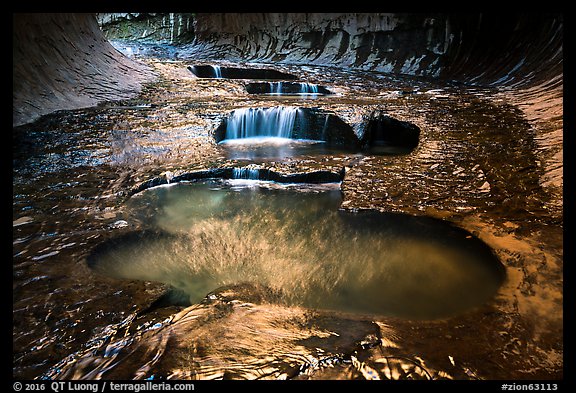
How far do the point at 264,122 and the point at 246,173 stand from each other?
9.06ft

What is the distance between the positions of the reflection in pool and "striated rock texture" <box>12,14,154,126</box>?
4.48 metres

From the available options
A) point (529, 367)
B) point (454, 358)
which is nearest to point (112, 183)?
point (454, 358)

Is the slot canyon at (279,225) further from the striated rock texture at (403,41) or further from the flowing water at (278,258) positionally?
the striated rock texture at (403,41)

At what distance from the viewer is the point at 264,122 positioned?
8.24 m

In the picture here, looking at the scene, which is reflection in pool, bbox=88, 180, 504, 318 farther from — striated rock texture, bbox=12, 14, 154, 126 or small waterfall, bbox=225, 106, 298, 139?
striated rock texture, bbox=12, 14, 154, 126

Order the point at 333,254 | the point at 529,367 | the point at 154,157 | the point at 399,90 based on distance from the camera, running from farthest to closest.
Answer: the point at 399,90, the point at 154,157, the point at 333,254, the point at 529,367

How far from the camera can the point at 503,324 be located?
2.71 meters

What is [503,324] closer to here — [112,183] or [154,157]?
[112,183]

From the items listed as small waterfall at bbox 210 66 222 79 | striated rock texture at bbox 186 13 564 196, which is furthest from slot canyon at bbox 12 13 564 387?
small waterfall at bbox 210 66 222 79

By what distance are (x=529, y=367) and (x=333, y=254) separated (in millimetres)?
1935

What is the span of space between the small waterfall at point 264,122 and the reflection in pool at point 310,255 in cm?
331

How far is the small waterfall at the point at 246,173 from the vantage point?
5.74m

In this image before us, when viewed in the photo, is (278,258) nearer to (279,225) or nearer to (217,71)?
(279,225)

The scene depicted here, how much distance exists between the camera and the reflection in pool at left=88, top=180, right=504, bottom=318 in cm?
327
